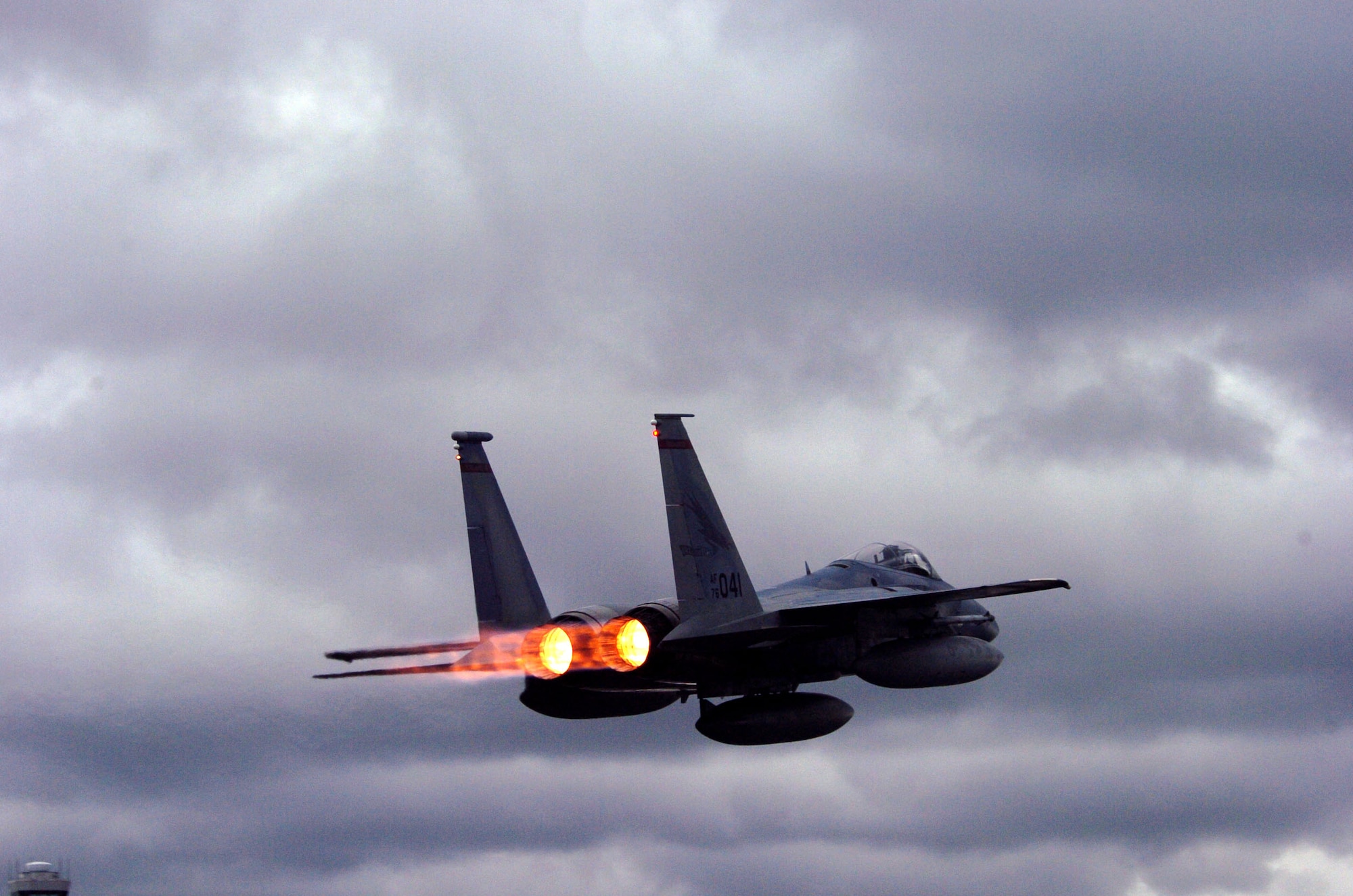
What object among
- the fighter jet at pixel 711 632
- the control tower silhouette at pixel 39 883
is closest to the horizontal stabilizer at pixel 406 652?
the fighter jet at pixel 711 632

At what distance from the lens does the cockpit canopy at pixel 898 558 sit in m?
42.5

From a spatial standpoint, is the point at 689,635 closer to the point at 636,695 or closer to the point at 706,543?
the point at 706,543

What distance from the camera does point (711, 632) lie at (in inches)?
1426

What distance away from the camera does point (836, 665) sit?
40594 mm

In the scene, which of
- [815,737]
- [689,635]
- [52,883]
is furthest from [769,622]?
[52,883]

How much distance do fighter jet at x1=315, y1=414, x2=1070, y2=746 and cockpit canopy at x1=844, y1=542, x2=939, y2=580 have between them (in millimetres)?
39

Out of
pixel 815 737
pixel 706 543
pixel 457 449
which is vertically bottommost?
pixel 815 737

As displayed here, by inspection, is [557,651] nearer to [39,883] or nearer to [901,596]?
[901,596]

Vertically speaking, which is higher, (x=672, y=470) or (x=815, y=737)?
(x=672, y=470)

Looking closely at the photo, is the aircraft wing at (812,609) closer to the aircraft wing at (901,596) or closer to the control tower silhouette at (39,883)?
the aircraft wing at (901,596)

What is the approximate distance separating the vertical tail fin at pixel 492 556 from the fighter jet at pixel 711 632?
0.03 meters

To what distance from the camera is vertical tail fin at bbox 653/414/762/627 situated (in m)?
36.5

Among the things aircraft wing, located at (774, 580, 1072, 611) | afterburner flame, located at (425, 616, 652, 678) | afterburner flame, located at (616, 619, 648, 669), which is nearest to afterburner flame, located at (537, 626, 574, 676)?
afterburner flame, located at (425, 616, 652, 678)

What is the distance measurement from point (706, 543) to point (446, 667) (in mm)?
6225
